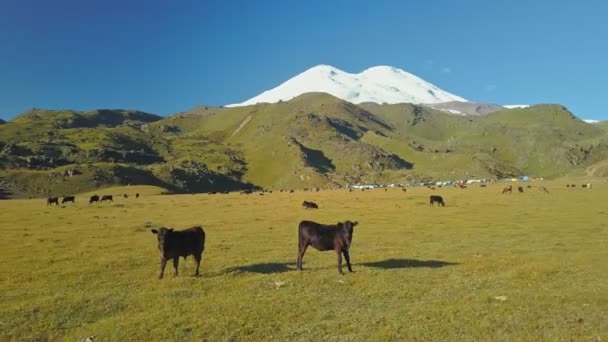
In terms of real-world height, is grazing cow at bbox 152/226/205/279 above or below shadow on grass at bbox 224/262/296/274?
above

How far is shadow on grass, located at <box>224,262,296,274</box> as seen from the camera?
2231 centimetres

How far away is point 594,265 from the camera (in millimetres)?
→ 22844

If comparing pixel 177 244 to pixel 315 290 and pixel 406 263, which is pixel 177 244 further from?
pixel 406 263

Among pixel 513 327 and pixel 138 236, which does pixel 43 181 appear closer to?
pixel 138 236

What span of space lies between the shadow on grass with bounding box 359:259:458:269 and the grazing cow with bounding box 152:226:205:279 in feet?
28.1

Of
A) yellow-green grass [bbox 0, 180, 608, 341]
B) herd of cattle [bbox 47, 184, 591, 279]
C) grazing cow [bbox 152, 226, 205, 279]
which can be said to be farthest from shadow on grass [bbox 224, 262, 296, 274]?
grazing cow [bbox 152, 226, 205, 279]

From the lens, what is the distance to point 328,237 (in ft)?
72.5

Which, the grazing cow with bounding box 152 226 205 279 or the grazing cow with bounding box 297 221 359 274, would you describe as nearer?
the grazing cow with bounding box 152 226 205 279

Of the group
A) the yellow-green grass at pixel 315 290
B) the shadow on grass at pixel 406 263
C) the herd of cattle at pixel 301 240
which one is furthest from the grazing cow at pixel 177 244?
the shadow on grass at pixel 406 263

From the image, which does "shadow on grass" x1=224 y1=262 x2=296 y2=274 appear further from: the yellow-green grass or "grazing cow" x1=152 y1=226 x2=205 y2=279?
"grazing cow" x1=152 y1=226 x2=205 y2=279

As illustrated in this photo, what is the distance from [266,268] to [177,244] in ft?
15.2

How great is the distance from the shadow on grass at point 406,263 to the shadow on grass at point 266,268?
403 cm

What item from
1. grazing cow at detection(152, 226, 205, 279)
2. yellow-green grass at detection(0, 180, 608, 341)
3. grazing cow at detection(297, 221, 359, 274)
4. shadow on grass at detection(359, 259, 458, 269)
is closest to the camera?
yellow-green grass at detection(0, 180, 608, 341)

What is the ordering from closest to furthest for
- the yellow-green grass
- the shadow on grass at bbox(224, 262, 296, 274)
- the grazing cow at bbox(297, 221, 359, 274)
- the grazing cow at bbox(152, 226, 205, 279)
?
1. the yellow-green grass
2. the grazing cow at bbox(152, 226, 205, 279)
3. the grazing cow at bbox(297, 221, 359, 274)
4. the shadow on grass at bbox(224, 262, 296, 274)
